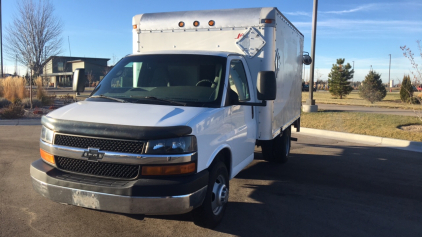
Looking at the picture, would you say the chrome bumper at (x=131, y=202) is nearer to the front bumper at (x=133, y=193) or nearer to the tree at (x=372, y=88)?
the front bumper at (x=133, y=193)

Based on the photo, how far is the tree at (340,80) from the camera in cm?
3881

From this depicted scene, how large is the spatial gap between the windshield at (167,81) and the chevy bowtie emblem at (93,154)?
0.90 metres

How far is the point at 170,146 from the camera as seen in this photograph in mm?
3432

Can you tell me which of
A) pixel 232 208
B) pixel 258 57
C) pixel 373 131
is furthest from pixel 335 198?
pixel 373 131

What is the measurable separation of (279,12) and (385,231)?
3698 millimetres

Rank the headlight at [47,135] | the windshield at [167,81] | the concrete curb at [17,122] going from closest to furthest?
the headlight at [47,135], the windshield at [167,81], the concrete curb at [17,122]

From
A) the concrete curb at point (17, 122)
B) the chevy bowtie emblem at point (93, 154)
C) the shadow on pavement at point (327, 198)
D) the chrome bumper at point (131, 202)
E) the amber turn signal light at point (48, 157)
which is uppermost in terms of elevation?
the chevy bowtie emblem at point (93, 154)

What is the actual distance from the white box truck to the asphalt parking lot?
61cm

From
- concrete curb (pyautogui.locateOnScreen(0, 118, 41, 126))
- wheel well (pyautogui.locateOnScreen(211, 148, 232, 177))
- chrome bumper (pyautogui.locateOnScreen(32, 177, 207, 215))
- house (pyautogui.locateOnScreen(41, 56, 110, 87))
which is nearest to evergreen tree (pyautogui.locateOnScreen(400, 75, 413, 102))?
concrete curb (pyautogui.locateOnScreen(0, 118, 41, 126))

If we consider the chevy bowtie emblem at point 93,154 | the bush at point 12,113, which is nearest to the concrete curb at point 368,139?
the chevy bowtie emblem at point 93,154

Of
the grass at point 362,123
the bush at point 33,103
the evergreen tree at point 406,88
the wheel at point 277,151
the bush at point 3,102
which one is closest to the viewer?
the wheel at point 277,151

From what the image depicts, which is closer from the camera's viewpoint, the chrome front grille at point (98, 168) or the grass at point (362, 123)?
the chrome front grille at point (98, 168)

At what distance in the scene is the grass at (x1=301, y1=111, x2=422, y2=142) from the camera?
38.1 ft

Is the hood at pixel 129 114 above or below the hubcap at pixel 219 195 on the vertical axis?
above
